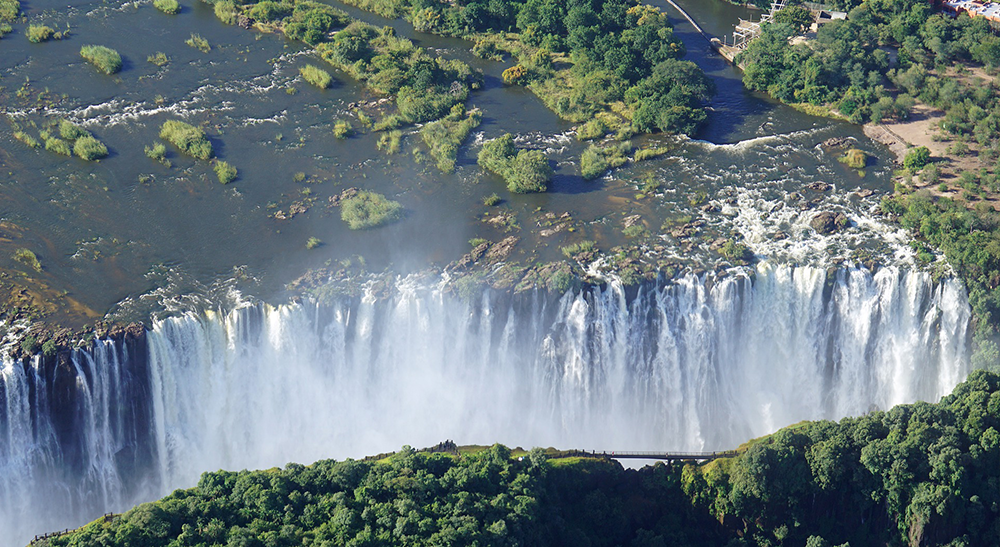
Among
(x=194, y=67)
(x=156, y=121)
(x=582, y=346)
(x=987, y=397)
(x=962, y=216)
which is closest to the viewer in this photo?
(x=987, y=397)

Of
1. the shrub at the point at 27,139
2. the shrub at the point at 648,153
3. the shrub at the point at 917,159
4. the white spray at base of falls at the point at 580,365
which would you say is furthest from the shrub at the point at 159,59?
the shrub at the point at 917,159

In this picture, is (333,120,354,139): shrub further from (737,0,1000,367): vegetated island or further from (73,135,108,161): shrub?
(737,0,1000,367): vegetated island

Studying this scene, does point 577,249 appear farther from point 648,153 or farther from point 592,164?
point 648,153

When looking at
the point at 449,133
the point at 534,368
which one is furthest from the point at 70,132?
the point at 534,368

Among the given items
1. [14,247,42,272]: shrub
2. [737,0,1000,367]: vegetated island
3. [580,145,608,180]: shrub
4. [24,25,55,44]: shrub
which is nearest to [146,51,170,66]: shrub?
[24,25,55,44]: shrub

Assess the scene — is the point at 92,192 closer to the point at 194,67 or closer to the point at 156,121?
the point at 156,121

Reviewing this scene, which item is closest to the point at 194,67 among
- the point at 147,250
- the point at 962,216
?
the point at 147,250
